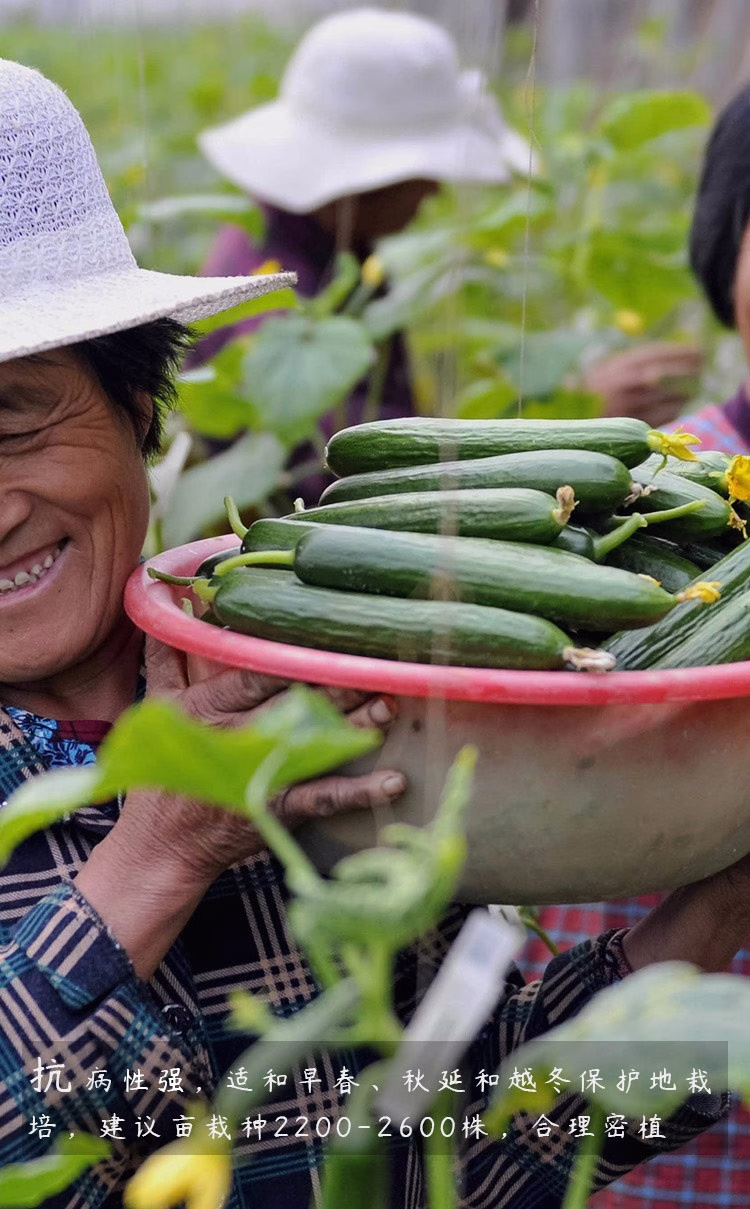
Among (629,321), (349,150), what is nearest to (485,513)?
(629,321)

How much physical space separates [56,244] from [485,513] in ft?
1.48

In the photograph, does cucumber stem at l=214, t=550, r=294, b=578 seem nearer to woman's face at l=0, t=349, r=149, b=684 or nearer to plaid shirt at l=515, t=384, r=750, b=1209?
woman's face at l=0, t=349, r=149, b=684

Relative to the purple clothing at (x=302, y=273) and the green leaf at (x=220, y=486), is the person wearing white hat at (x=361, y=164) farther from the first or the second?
the green leaf at (x=220, y=486)

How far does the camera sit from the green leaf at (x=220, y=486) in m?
2.44

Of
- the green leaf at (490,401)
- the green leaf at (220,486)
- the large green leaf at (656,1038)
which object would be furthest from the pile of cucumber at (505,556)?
the green leaf at (490,401)

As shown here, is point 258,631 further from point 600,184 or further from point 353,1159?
point 600,184

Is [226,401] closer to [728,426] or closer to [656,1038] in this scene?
[728,426]

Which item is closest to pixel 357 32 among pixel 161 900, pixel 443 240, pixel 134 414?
pixel 443 240

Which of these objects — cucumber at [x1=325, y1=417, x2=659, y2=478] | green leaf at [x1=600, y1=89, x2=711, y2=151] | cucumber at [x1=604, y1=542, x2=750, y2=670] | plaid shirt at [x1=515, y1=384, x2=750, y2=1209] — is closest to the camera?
cucumber at [x1=604, y1=542, x2=750, y2=670]

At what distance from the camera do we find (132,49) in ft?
22.9

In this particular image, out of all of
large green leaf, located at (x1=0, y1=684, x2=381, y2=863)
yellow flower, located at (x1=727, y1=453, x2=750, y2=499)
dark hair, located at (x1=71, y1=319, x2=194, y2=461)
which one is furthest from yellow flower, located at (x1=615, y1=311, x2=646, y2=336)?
large green leaf, located at (x1=0, y1=684, x2=381, y2=863)

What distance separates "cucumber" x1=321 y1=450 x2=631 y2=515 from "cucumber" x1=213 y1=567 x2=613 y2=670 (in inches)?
5.0

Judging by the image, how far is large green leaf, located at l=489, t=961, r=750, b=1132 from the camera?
22.0 inches

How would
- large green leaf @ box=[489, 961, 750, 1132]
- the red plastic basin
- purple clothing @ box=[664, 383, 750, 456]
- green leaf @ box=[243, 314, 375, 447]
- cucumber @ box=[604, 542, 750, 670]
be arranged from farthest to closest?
green leaf @ box=[243, 314, 375, 447]
purple clothing @ box=[664, 383, 750, 456]
cucumber @ box=[604, 542, 750, 670]
the red plastic basin
large green leaf @ box=[489, 961, 750, 1132]
